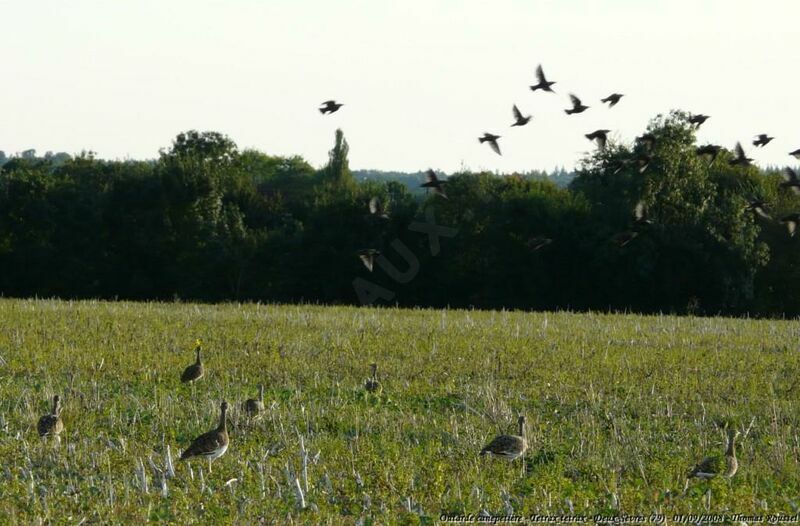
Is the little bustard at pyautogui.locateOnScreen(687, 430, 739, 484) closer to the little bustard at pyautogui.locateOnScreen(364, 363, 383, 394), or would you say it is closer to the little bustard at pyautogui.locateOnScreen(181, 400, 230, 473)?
the little bustard at pyautogui.locateOnScreen(181, 400, 230, 473)

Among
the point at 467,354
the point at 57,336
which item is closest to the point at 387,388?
the point at 467,354

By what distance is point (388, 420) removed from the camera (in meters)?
17.7

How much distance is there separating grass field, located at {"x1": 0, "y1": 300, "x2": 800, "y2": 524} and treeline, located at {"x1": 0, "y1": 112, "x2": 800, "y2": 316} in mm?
32166

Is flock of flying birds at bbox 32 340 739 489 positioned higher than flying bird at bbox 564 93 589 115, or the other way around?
flying bird at bbox 564 93 589 115

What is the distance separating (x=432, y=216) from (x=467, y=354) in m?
48.8

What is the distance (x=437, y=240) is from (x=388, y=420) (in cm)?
5541

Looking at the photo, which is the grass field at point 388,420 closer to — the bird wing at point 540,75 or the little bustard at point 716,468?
the little bustard at point 716,468

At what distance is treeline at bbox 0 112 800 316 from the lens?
65188 millimetres

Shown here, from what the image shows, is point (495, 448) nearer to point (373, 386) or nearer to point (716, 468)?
point (716, 468)

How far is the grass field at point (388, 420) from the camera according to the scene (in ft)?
41.5

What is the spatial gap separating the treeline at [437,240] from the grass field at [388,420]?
106 feet

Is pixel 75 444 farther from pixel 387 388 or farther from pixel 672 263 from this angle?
pixel 672 263

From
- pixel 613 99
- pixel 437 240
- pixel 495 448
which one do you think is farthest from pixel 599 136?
pixel 437 240

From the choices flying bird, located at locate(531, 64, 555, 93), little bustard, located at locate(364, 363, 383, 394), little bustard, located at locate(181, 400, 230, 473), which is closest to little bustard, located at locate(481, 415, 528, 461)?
little bustard, located at locate(181, 400, 230, 473)
